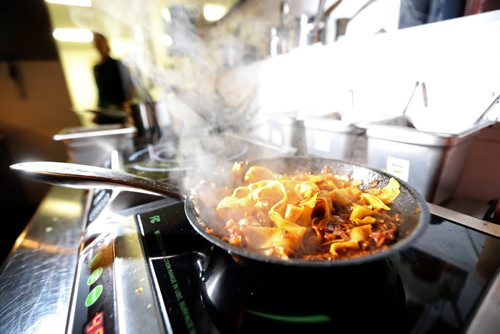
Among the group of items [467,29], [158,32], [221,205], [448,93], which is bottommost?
[221,205]

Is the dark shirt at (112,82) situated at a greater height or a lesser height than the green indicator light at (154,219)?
greater

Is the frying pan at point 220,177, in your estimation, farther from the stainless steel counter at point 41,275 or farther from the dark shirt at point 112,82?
the dark shirt at point 112,82

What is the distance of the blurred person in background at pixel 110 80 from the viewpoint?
339 centimetres

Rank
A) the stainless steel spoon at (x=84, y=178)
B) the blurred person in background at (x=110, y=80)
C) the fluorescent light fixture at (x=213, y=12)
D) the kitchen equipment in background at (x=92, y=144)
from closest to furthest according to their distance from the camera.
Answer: the stainless steel spoon at (x=84, y=178) → the kitchen equipment in background at (x=92, y=144) → the fluorescent light fixture at (x=213, y=12) → the blurred person in background at (x=110, y=80)

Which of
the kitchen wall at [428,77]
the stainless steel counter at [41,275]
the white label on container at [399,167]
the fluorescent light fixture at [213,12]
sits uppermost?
the fluorescent light fixture at [213,12]

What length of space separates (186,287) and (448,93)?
3.98 ft

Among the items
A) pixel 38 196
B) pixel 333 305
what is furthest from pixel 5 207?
pixel 333 305

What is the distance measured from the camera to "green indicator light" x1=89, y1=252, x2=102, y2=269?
0.66 metres

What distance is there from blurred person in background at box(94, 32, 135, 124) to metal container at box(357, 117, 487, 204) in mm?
3367

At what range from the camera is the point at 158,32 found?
12.9 ft

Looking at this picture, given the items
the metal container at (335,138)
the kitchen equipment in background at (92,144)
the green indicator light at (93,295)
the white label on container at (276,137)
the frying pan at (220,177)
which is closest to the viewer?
the frying pan at (220,177)

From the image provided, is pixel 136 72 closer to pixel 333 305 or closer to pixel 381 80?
pixel 381 80

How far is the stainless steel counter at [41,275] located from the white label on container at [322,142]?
1.15 metres

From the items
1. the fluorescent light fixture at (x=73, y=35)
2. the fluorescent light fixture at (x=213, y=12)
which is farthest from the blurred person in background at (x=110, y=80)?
the fluorescent light fixture at (x=213, y=12)
